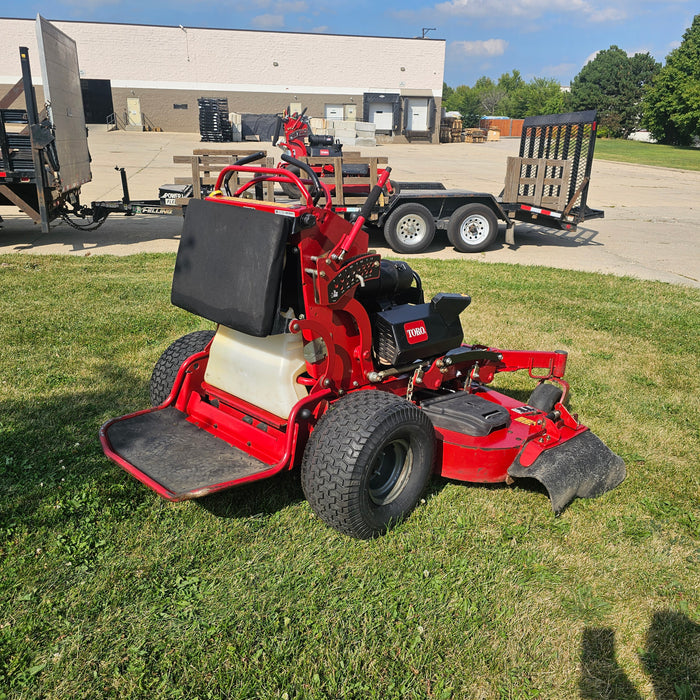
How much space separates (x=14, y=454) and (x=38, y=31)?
756 centimetres

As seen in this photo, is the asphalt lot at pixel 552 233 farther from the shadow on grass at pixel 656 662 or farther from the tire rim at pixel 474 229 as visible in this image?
the shadow on grass at pixel 656 662

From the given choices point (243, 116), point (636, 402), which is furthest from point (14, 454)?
point (243, 116)

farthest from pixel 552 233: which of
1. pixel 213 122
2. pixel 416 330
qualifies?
pixel 213 122

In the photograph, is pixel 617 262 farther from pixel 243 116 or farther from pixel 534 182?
pixel 243 116

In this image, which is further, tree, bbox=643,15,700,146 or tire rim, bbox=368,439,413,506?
tree, bbox=643,15,700,146

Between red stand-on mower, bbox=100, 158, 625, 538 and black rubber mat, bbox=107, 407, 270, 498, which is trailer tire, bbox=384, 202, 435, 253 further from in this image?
black rubber mat, bbox=107, 407, 270, 498

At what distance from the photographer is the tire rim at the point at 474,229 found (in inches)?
424

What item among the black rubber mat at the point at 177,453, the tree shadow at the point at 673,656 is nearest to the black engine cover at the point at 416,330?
the black rubber mat at the point at 177,453

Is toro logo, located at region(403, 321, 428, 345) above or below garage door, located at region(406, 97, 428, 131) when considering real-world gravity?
below

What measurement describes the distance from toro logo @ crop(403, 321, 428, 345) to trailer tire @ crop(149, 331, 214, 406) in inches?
51.9

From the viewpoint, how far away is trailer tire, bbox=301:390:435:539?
119 inches

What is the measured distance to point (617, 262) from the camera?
10406 millimetres

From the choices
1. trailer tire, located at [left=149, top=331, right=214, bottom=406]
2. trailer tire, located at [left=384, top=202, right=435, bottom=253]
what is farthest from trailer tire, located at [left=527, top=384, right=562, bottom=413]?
trailer tire, located at [left=384, top=202, right=435, bottom=253]

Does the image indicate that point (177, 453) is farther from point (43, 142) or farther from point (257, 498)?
point (43, 142)
